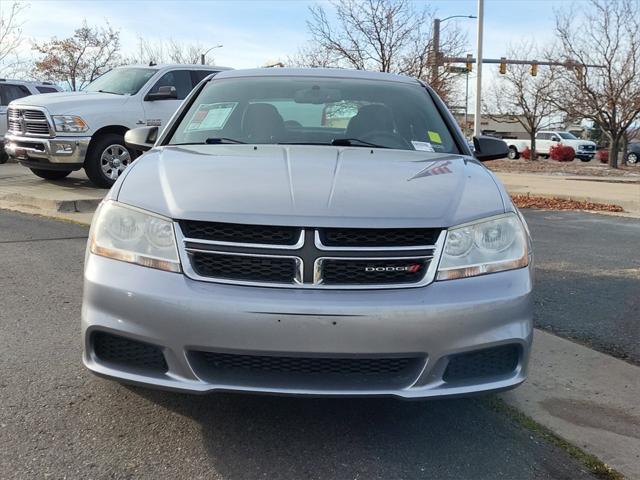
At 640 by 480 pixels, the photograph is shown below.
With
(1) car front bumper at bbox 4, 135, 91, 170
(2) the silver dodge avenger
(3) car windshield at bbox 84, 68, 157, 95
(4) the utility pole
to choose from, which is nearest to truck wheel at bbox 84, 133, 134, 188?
(1) car front bumper at bbox 4, 135, 91, 170

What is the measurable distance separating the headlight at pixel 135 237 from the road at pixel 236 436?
793mm

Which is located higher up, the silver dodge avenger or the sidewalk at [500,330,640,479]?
the silver dodge avenger

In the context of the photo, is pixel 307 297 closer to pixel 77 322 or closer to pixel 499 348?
pixel 499 348

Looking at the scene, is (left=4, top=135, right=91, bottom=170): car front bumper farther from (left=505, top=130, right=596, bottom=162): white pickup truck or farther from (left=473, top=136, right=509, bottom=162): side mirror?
(left=505, top=130, right=596, bottom=162): white pickup truck

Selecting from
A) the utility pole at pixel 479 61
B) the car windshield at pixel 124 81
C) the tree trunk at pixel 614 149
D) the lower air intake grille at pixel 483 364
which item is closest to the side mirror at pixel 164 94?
the car windshield at pixel 124 81

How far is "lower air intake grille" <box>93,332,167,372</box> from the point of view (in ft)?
8.11

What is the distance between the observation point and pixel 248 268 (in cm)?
244

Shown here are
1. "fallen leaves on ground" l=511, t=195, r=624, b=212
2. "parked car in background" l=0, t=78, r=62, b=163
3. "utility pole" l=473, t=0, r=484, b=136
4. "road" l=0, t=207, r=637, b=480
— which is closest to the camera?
"road" l=0, t=207, r=637, b=480

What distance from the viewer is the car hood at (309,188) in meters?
2.47

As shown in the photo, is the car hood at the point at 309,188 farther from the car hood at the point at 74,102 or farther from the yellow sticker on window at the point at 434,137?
the car hood at the point at 74,102

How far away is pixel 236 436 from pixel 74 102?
825cm

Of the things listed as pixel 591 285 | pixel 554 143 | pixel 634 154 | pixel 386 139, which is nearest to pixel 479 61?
pixel 591 285

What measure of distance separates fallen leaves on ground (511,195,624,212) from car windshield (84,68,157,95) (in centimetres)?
665

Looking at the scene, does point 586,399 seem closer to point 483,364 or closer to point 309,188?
point 483,364
